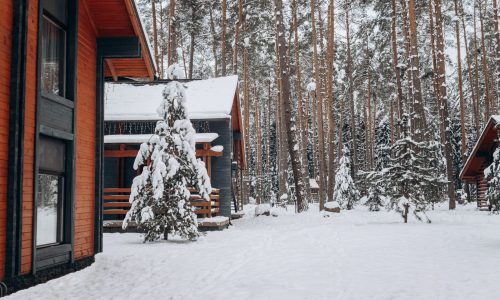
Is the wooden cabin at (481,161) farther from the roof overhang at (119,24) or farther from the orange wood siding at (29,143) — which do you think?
the orange wood siding at (29,143)

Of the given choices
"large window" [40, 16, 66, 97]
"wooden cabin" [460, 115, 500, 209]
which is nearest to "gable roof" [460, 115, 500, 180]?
"wooden cabin" [460, 115, 500, 209]

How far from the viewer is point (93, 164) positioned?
10500mm

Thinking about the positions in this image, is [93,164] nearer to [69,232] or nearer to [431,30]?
[69,232]

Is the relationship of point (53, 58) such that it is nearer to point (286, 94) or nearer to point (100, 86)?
point (100, 86)

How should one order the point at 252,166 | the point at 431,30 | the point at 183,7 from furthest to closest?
the point at 252,166 < the point at 183,7 < the point at 431,30

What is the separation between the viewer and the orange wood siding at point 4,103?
6895 millimetres

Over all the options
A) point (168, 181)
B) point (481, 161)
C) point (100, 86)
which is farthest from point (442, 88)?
point (100, 86)

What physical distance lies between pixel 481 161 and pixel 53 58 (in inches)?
986

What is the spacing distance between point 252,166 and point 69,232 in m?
55.0

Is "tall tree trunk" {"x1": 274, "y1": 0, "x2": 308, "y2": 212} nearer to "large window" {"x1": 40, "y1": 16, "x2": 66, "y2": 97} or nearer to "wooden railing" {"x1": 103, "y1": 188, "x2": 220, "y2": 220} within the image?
"wooden railing" {"x1": 103, "y1": 188, "x2": 220, "y2": 220}

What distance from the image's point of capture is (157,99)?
20797 mm

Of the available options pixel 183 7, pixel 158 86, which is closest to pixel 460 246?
pixel 158 86

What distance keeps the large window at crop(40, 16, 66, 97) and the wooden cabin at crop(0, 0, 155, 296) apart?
18 millimetres

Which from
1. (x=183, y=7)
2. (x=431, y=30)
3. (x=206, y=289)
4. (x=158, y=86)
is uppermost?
(x=183, y=7)
